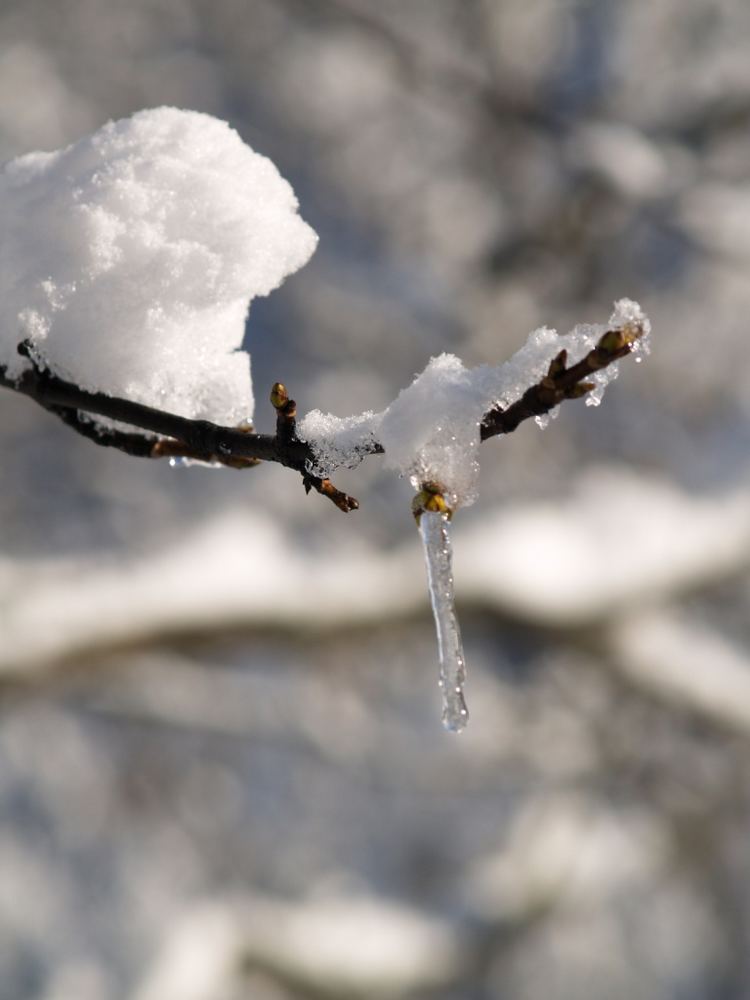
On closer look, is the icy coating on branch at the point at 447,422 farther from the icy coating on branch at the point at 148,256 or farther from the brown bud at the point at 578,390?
the icy coating on branch at the point at 148,256

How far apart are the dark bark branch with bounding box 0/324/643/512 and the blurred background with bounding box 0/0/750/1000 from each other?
89.6 inches

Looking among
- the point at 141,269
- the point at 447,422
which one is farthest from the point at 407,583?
the point at 447,422

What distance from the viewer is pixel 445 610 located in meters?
0.53

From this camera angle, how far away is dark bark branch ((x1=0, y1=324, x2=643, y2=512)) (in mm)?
466

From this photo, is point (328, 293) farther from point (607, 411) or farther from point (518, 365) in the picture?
point (518, 365)

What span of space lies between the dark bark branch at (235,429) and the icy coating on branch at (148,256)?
0.03 metres

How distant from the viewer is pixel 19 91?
2828 mm

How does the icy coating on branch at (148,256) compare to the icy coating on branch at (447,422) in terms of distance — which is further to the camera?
the icy coating on branch at (148,256)

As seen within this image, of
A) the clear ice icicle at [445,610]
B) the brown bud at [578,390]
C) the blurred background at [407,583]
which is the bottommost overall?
the clear ice icicle at [445,610]

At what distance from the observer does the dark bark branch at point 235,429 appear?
466 millimetres

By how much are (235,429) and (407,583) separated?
272cm

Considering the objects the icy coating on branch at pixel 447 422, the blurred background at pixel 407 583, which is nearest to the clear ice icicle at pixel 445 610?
the icy coating on branch at pixel 447 422

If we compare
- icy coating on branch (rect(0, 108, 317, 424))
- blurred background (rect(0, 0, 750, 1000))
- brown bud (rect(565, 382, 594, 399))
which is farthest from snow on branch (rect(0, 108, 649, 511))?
blurred background (rect(0, 0, 750, 1000))

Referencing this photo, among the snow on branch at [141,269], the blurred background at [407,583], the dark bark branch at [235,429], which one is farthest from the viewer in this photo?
the blurred background at [407,583]
